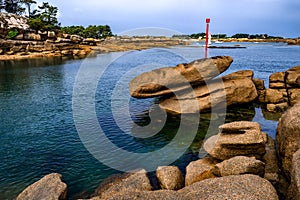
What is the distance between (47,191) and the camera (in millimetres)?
12219

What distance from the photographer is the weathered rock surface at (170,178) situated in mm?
13092

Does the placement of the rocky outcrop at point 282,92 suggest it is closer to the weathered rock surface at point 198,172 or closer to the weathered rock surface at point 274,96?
the weathered rock surface at point 274,96

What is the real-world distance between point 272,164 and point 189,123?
965cm

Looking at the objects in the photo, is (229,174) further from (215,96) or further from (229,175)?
(215,96)

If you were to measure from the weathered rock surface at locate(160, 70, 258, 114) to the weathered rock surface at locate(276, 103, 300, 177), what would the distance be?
1246 cm

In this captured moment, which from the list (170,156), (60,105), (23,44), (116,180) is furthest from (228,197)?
(23,44)

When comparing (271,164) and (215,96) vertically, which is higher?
(215,96)

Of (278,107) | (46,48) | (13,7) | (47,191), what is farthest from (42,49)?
(47,191)

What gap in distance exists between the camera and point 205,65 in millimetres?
25500

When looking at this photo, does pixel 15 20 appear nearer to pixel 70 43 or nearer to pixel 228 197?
pixel 70 43

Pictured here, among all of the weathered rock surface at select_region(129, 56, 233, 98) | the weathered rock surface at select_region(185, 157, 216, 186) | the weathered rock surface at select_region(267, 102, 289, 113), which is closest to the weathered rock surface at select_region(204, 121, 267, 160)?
the weathered rock surface at select_region(185, 157, 216, 186)

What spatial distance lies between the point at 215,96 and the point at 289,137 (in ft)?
45.6

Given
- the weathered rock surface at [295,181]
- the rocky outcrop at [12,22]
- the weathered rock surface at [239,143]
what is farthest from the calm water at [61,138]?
the rocky outcrop at [12,22]

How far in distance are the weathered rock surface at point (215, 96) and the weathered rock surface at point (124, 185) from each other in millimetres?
12978
